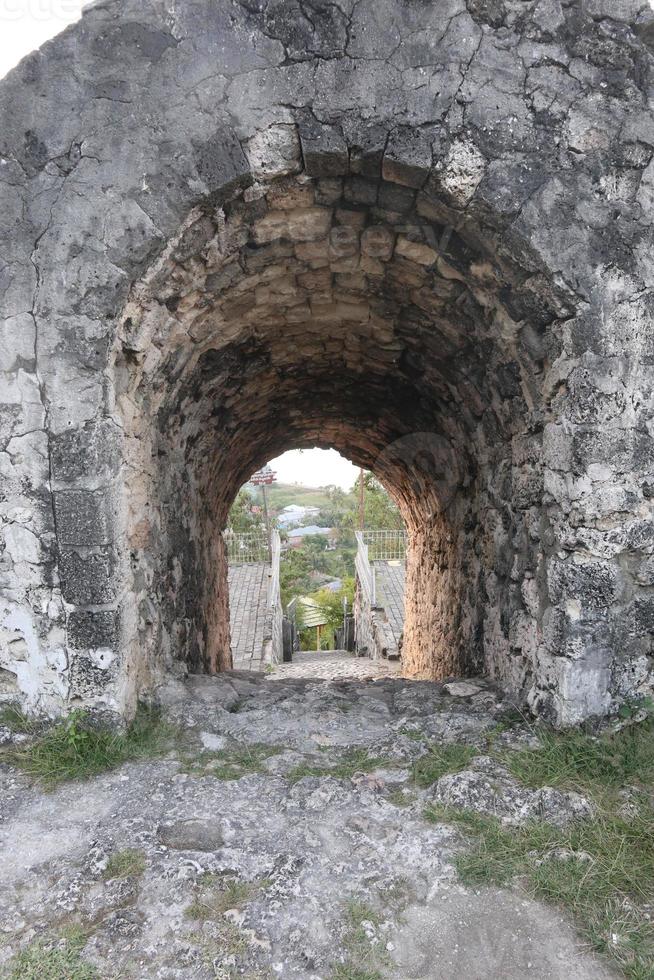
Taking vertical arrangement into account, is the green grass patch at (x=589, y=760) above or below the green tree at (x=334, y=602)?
above

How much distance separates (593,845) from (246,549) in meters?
Result: 16.3

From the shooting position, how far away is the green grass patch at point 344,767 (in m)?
2.60

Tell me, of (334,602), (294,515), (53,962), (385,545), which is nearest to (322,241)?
→ (53,962)

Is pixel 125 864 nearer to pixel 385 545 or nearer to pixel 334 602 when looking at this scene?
pixel 385 545

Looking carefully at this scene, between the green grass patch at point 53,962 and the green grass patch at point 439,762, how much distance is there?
1.43 m

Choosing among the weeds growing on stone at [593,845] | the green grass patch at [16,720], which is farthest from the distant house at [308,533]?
the weeds growing on stone at [593,845]

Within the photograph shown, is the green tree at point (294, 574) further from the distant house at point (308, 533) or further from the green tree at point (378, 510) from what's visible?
the distant house at point (308, 533)

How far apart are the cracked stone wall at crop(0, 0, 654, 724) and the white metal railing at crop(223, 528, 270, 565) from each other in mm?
14840

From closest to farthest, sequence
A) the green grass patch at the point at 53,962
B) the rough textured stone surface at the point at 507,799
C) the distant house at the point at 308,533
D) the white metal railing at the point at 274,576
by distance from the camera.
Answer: the green grass patch at the point at 53,962, the rough textured stone surface at the point at 507,799, the white metal railing at the point at 274,576, the distant house at the point at 308,533

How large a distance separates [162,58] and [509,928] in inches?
146

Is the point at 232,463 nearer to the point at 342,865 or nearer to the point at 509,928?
the point at 342,865

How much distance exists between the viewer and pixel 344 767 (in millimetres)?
2658

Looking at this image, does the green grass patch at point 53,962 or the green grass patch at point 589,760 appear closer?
the green grass patch at point 53,962

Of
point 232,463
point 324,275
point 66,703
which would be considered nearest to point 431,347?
point 324,275
